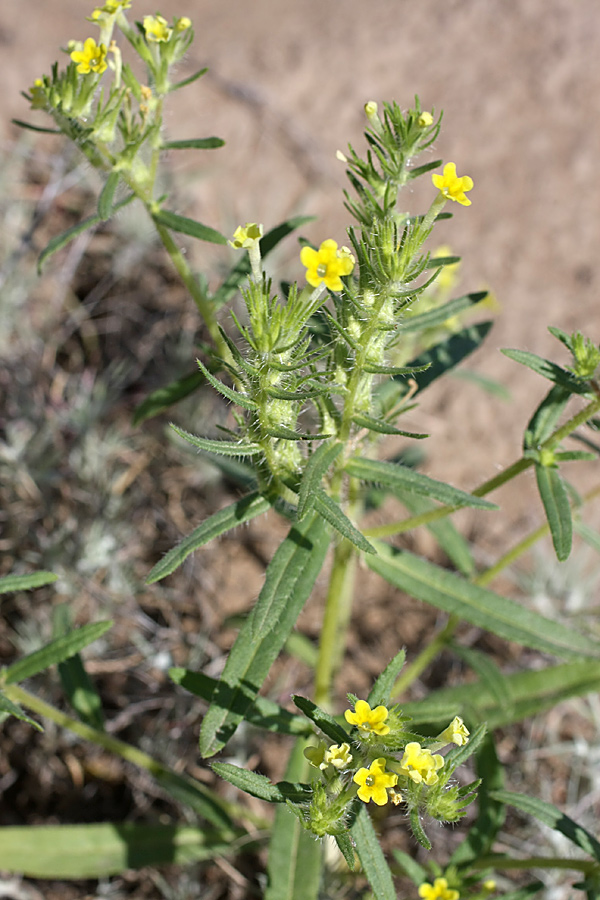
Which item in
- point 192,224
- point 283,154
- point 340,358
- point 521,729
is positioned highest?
point 283,154

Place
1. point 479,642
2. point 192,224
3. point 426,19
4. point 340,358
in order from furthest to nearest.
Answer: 1. point 426,19
2. point 479,642
3. point 192,224
4. point 340,358

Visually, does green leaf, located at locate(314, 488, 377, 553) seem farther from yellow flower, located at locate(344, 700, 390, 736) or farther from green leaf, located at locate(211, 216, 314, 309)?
green leaf, located at locate(211, 216, 314, 309)

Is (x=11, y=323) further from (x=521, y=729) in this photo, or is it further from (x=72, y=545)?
(x=521, y=729)

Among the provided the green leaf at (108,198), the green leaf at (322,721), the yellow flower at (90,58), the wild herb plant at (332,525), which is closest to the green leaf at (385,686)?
the wild herb plant at (332,525)

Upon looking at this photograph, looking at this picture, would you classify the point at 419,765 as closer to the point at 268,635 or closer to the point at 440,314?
the point at 268,635

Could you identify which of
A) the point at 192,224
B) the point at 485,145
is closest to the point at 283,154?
the point at 485,145

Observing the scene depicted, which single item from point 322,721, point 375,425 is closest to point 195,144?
point 375,425

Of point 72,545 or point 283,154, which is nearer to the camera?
point 72,545
